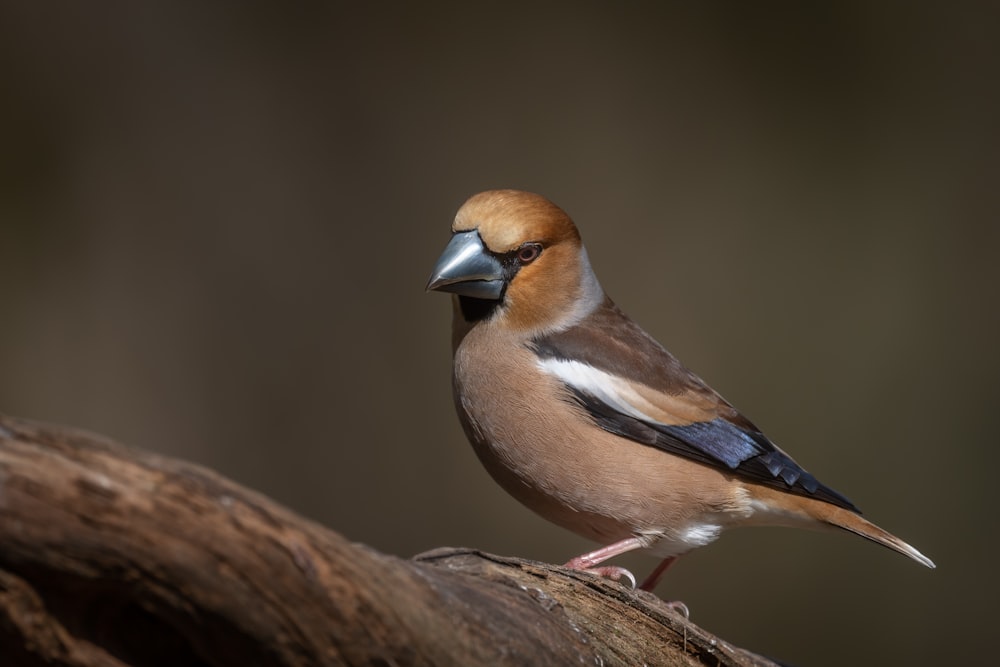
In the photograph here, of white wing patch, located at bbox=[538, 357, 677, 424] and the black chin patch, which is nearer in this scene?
white wing patch, located at bbox=[538, 357, 677, 424]

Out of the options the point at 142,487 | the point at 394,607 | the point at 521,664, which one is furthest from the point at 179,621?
the point at 521,664

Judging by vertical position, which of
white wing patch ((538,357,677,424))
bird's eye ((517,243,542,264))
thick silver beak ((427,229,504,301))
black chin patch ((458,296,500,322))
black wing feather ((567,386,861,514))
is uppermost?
bird's eye ((517,243,542,264))

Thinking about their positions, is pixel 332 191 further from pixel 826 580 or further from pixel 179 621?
pixel 179 621

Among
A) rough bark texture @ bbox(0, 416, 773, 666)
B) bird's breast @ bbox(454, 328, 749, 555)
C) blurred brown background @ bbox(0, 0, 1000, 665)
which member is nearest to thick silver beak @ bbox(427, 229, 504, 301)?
bird's breast @ bbox(454, 328, 749, 555)

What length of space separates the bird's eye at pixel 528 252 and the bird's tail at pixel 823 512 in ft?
2.81

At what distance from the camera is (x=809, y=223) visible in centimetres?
573

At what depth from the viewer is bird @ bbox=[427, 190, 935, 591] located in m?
2.62

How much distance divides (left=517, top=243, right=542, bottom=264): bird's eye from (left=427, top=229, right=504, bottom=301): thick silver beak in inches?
Answer: 2.7

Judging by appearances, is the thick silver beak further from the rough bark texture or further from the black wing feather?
the rough bark texture

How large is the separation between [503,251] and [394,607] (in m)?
1.39

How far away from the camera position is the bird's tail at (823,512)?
8.88ft

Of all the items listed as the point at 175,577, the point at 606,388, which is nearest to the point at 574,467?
the point at 606,388

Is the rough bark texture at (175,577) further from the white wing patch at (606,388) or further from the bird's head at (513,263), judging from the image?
the bird's head at (513,263)

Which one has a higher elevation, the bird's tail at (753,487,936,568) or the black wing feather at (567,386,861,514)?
the black wing feather at (567,386,861,514)
